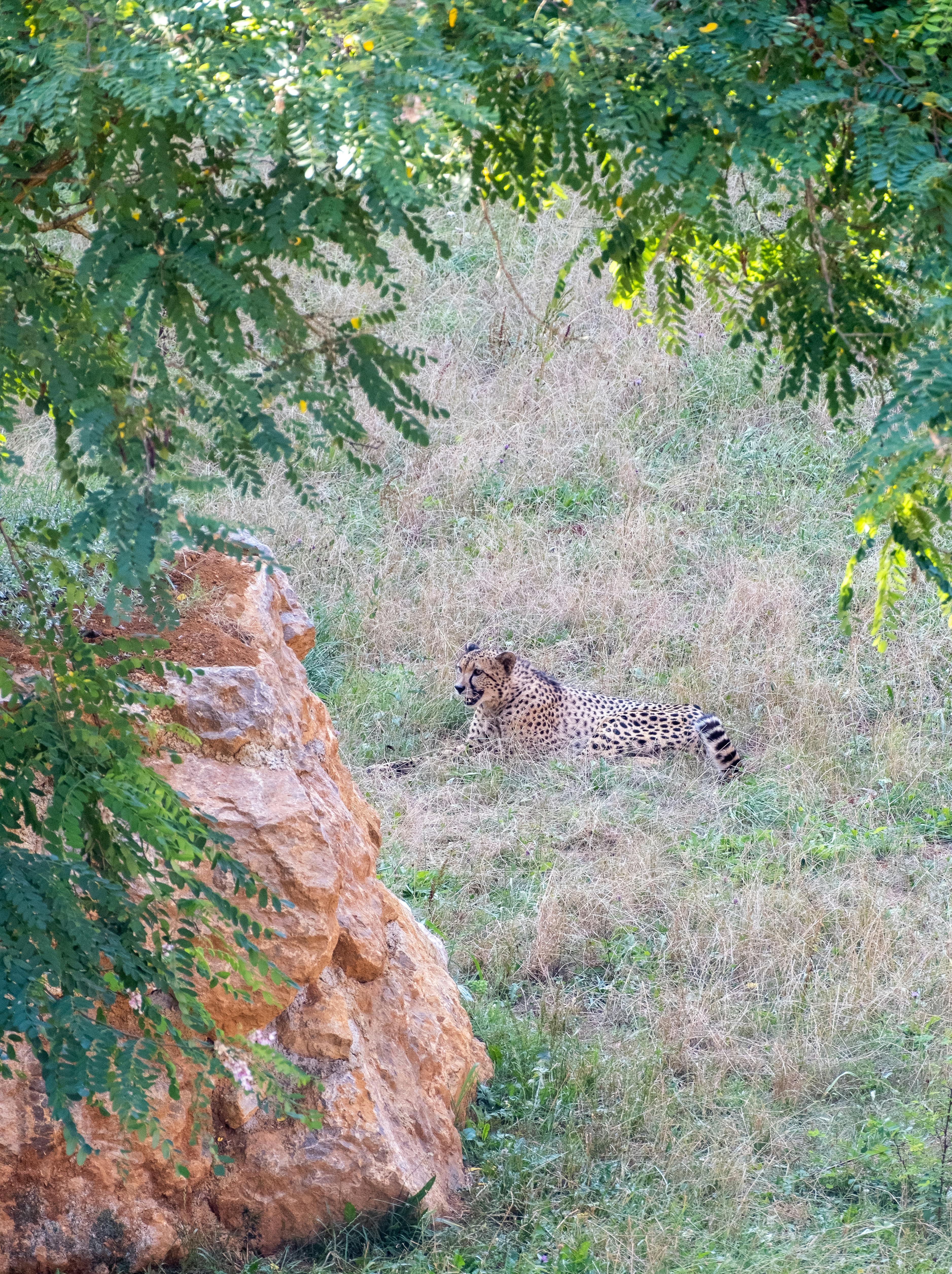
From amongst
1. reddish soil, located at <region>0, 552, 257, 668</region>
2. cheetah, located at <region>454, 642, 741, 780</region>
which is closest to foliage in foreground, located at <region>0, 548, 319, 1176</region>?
reddish soil, located at <region>0, 552, 257, 668</region>

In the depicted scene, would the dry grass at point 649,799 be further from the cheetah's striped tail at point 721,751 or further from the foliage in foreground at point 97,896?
the foliage in foreground at point 97,896

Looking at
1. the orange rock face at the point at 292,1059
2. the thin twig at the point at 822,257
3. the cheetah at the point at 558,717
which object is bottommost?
the cheetah at the point at 558,717

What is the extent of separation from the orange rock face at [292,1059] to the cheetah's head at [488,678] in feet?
12.1

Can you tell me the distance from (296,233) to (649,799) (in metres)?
5.36

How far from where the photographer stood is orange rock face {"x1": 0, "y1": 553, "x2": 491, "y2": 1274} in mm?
3646

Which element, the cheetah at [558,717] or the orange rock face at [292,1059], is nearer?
the orange rock face at [292,1059]

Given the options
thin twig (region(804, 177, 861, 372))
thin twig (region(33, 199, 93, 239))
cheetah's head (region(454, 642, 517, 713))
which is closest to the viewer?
thin twig (region(804, 177, 861, 372))

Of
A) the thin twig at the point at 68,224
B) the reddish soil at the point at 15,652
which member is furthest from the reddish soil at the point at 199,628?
the thin twig at the point at 68,224

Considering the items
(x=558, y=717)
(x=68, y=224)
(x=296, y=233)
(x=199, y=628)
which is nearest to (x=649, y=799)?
(x=558, y=717)

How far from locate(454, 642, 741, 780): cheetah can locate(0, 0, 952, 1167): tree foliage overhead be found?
193 inches

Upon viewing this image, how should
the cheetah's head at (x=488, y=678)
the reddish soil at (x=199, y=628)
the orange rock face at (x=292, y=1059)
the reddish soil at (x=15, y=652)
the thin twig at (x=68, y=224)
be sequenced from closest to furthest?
the thin twig at (x=68, y=224) → the orange rock face at (x=292, y=1059) → the reddish soil at (x=15, y=652) → the reddish soil at (x=199, y=628) → the cheetah's head at (x=488, y=678)

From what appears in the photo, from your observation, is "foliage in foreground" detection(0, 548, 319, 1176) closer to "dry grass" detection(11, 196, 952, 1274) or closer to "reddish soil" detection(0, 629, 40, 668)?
"reddish soil" detection(0, 629, 40, 668)

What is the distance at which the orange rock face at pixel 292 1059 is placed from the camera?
3.65m

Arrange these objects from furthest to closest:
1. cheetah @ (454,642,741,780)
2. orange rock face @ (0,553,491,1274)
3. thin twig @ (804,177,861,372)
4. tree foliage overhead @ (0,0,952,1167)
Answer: cheetah @ (454,642,741,780) → orange rock face @ (0,553,491,1274) → thin twig @ (804,177,861,372) → tree foliage overhead @ (0,0,952,1167)
